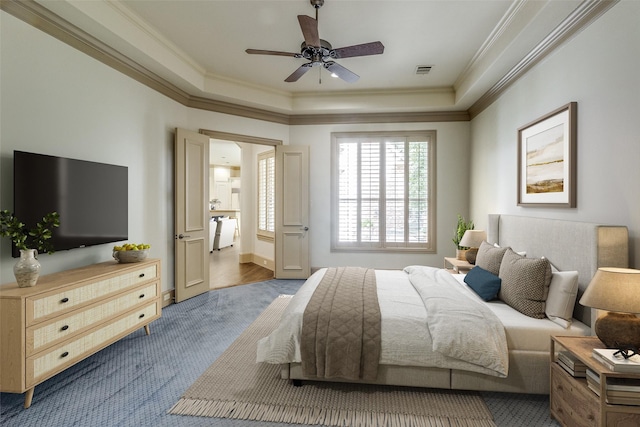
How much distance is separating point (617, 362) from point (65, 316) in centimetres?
335

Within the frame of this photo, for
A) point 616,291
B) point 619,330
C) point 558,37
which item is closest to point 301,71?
point 558,37

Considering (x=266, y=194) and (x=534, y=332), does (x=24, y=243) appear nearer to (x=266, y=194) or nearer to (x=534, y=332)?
(x=534, y=332)

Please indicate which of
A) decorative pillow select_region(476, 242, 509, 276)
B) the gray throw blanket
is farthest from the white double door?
decorative pillow select_region(476, 242, 509, 276)

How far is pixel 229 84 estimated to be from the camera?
179 inches

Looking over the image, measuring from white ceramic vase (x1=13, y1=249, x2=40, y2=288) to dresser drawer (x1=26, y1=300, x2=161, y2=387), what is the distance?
489 millimetres

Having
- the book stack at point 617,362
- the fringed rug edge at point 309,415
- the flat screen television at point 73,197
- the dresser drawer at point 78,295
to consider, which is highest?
the flat screen television at point 73,197

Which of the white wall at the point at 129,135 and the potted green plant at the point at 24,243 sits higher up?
the white wall at the point at 129,135

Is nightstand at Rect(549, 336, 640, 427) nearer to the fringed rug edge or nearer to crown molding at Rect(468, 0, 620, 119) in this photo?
the fringed rug edge

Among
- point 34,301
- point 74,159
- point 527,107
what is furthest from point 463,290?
point 74,159

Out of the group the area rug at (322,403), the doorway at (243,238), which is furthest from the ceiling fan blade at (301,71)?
the area rug at (322,403)

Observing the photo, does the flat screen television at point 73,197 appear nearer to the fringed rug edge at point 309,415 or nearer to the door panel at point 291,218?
the fringed rug edge at point 309,415

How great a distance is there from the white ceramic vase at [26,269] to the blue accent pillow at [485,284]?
3.41 m

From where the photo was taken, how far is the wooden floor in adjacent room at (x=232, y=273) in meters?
5.28

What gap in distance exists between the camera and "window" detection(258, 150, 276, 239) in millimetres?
6238
